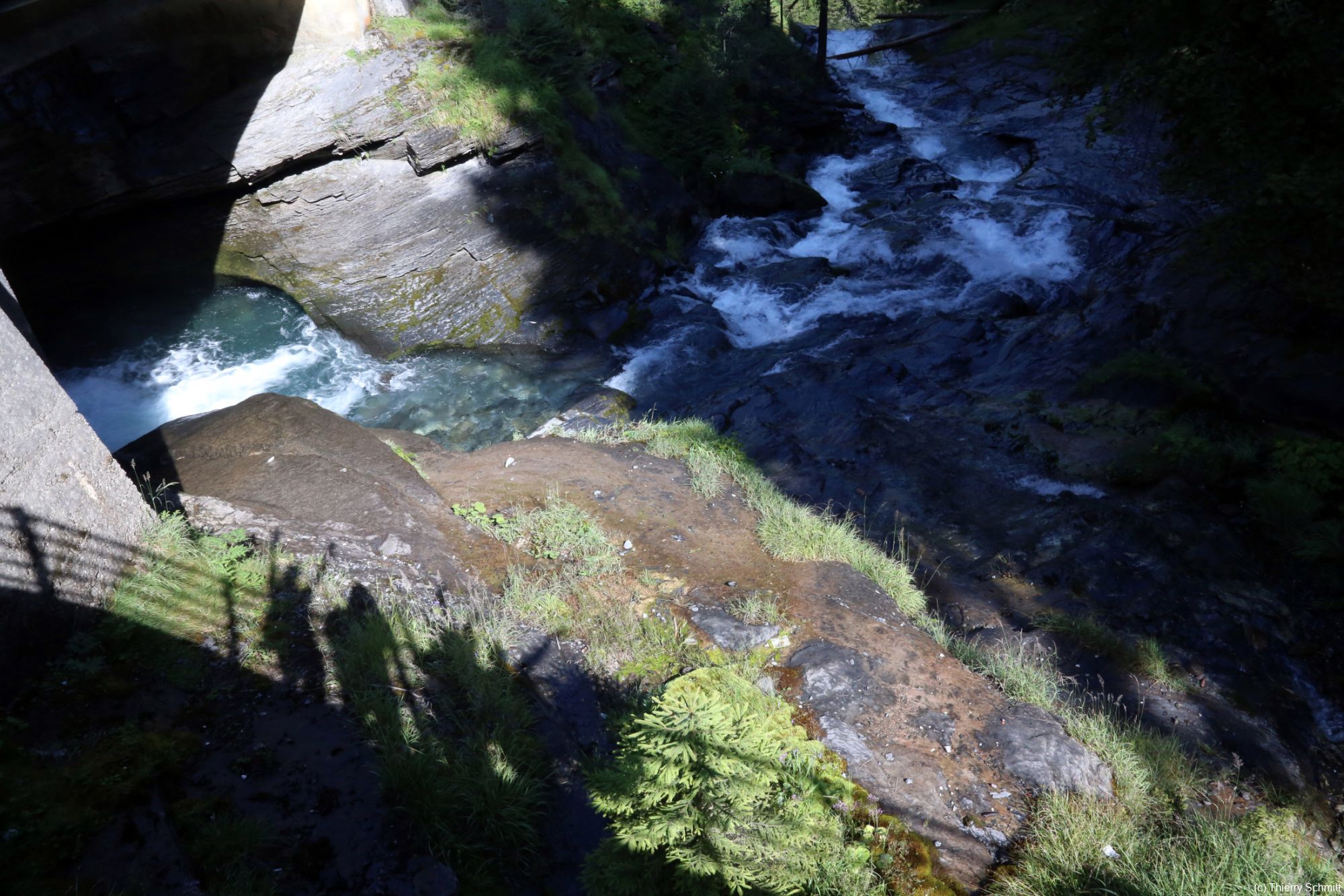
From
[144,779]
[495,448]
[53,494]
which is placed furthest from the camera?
[495,448]

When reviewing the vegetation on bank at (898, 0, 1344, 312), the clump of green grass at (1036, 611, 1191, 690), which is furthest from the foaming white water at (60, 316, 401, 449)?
the vegetation on bank at (898, 0, 1344, 312)

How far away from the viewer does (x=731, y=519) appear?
6.37m

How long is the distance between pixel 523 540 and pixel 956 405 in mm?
6271

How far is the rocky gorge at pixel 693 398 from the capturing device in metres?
4.34

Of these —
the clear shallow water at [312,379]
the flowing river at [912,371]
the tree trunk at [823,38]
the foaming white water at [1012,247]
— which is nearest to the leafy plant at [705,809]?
Answer: the flowing river at [912,371]

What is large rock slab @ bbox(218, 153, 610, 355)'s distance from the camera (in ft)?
38.8

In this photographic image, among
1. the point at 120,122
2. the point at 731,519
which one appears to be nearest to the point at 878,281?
the point at 731,519

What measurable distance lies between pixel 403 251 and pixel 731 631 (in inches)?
380

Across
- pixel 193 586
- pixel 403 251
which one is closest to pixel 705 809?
pixel 193 586

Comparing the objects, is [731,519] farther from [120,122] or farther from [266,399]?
[120,122]

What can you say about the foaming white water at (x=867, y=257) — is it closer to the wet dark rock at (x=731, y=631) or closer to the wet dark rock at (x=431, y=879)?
the wet dark rock at (x=731, y=631)

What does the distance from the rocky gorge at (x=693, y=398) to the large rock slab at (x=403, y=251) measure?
2.2 inches

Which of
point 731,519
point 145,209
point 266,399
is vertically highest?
point 145,209

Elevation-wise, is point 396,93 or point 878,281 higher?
point 396,93
